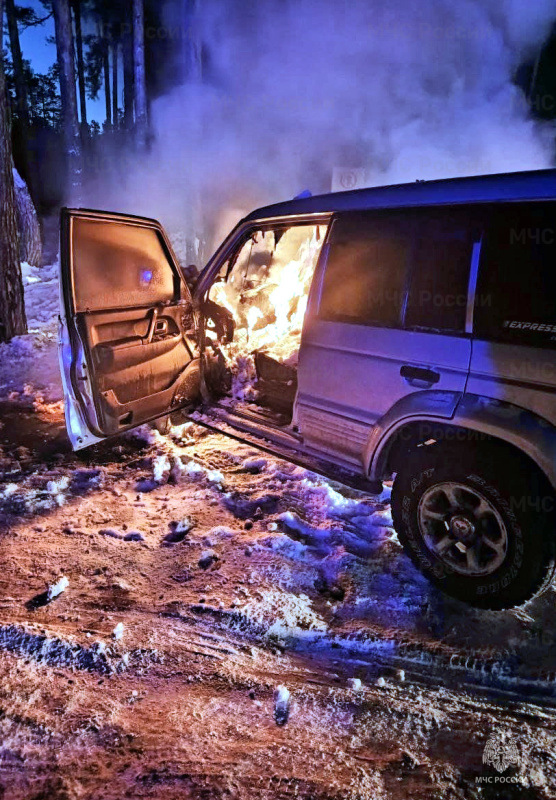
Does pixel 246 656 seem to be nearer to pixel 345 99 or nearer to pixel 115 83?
pixel 345 99

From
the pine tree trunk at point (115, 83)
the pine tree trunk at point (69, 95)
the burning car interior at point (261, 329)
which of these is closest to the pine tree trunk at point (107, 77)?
the pine tree trunk at point (115, 83)

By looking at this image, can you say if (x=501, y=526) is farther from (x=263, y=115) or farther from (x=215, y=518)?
(x=263, y=115)

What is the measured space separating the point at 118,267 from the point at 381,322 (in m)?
2.14

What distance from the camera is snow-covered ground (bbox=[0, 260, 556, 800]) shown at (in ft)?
6.01

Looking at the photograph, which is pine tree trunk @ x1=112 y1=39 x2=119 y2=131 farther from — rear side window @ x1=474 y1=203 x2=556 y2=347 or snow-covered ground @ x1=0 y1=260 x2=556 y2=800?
rear side window @ x1=474 y1=203 x2=556 y2=347

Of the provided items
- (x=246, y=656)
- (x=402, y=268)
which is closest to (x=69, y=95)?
(x=402, y=268)

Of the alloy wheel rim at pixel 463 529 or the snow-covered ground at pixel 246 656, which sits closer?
the snow-covered ground at pixel 246 656

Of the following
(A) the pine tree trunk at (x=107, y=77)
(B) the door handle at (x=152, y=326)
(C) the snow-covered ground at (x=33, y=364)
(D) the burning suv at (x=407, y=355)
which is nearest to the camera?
(D) the burning suv at (x=407, y=355)

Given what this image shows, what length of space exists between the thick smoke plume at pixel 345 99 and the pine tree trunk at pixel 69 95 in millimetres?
2758

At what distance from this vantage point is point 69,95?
1533 cm

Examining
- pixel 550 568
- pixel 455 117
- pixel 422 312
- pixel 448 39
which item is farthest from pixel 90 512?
pixel 448 39

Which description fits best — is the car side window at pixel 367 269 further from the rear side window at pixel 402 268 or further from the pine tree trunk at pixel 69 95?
the pine tree trunk at pixel 69 95

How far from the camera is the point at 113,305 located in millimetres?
3680

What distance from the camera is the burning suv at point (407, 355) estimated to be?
2.31 metres
